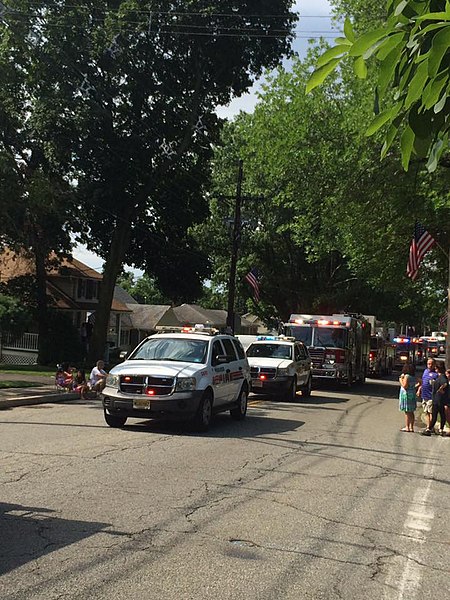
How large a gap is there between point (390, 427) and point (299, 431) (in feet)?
10.4

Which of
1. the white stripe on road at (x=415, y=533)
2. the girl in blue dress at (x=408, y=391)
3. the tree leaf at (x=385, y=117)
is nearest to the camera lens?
the tree leaf at (x=385, y=117)

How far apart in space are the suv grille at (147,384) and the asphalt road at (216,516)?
2.43 ft

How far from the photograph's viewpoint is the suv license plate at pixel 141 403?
40.9ft

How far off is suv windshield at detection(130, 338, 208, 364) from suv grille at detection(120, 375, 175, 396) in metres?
1.10

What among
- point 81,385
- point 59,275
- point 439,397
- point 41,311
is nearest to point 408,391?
point 439,397

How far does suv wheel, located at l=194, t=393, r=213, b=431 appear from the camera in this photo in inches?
503

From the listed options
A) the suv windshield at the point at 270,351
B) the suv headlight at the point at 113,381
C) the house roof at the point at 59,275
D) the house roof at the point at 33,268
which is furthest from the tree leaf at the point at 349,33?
the house roof at the point at 59,275

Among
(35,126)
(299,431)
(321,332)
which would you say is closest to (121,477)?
(299,431)

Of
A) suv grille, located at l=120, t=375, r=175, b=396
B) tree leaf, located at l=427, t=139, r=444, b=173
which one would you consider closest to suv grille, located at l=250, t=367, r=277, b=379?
suv grille, located at l=120, t=375, r=175, b=396

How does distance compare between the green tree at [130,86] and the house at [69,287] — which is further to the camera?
the house at [69,287]

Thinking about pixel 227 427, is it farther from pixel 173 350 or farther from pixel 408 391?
pixel 408 391

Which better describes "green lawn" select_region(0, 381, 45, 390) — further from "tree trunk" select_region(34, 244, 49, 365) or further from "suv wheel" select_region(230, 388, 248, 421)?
"tree trunk" select_region(34, 244, 49, 365)

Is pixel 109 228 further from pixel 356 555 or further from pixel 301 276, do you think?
pixel 356 555

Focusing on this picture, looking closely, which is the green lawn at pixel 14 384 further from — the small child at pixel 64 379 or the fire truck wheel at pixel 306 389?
the fire truck wheel at pixel 306 389
